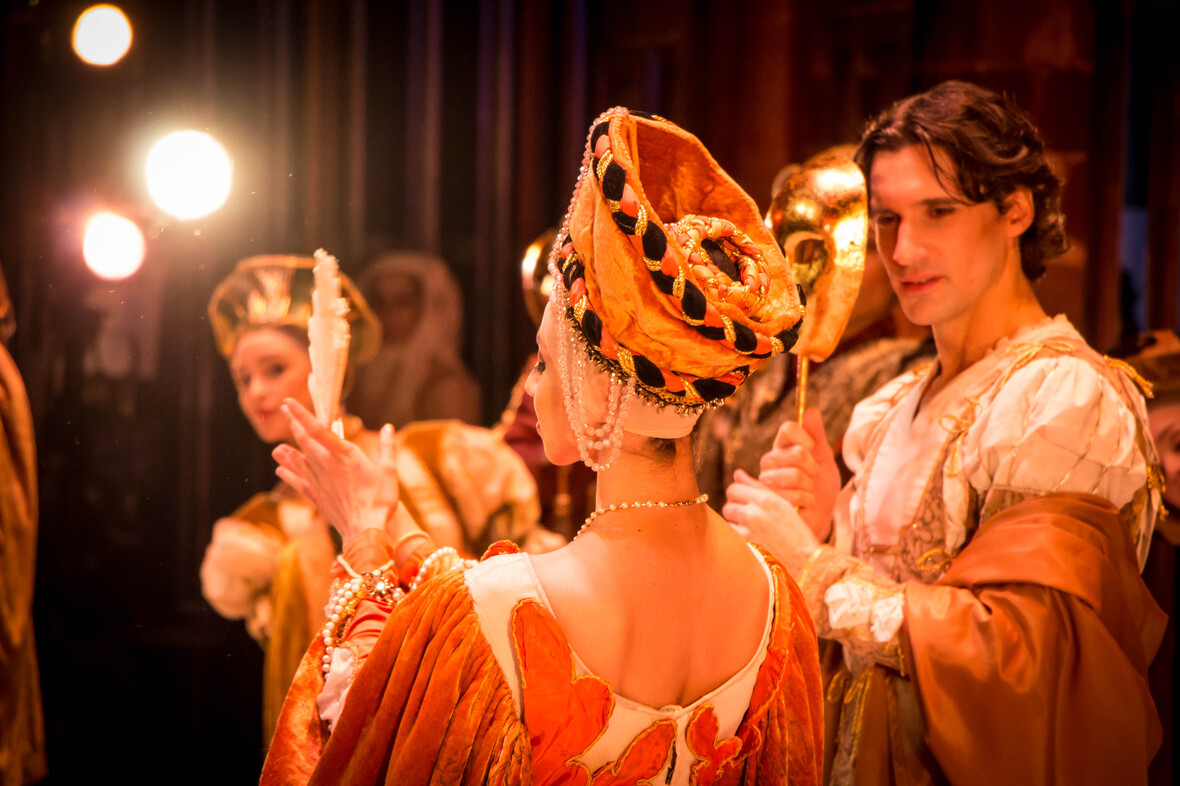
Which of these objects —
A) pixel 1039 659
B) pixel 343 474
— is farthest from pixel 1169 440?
pixel 343 474

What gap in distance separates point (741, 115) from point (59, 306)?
85.9 inches

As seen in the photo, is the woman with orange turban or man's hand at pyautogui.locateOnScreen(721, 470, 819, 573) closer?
the woman with orange turban

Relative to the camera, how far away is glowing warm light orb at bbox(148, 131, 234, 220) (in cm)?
170

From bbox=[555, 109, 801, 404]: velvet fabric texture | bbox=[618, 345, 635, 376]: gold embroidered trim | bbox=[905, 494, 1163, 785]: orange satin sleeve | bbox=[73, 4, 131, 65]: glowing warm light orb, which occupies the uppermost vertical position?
bbox=[73, 4, 131, 65]: glowing warm light orb

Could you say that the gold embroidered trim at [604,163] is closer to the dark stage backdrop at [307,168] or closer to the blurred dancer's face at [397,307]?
the dark stage backdrop at [307,168]

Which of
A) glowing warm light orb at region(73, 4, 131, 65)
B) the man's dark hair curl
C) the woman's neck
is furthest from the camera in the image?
the man's dark hair curl

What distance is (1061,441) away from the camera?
1.54 metres

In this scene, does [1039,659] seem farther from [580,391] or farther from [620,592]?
[580,391]

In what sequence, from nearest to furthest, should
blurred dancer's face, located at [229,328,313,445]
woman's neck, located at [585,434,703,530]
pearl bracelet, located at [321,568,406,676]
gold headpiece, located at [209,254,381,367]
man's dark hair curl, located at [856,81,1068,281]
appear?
woman's neck, located at [585,434,703,530] → pearl bracelet, located at [321,568,406,676] → man's dark hair curl, located at [856,81,1068,281] → gold headpiece, located at [209,254,381,367] → blurred dancer's face, located at [229,328,313,445]

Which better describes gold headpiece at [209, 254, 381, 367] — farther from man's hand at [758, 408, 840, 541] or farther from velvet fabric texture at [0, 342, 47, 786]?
man's hand at [758, 408, 840, 541]

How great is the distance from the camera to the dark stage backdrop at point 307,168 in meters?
1.61

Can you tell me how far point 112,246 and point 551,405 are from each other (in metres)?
0.89

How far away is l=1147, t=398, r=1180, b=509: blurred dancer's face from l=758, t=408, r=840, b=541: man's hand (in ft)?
3.18

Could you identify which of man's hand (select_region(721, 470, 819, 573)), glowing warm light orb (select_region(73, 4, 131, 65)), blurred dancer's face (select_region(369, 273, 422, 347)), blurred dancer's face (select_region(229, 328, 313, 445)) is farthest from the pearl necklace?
blurred dancer's face (select_region(369, 273, 422, 347))
